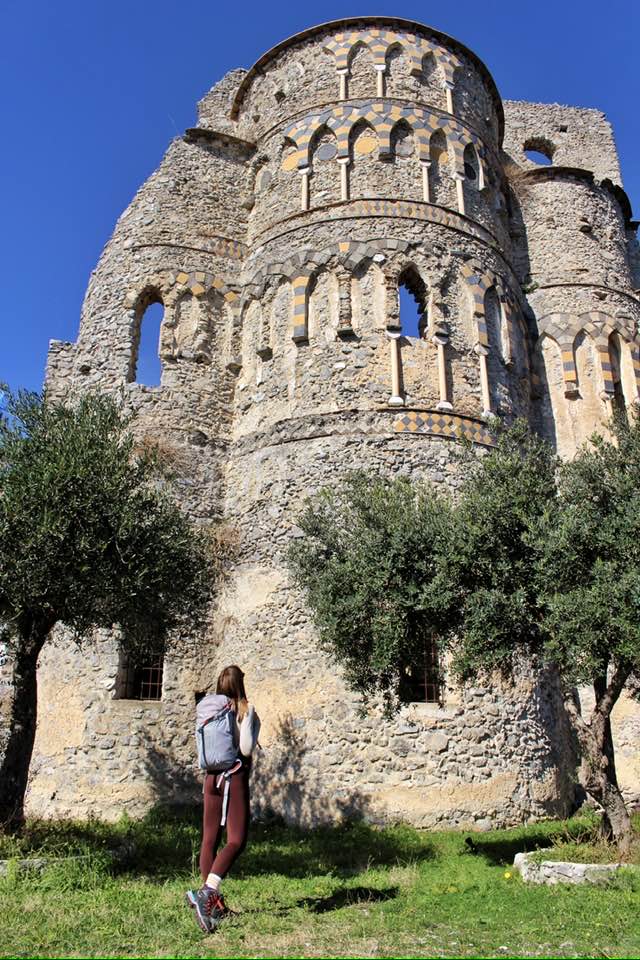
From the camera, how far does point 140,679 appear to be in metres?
16.0

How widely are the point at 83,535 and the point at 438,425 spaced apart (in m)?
8.39

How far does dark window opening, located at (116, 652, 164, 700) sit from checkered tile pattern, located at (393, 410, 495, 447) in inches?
277

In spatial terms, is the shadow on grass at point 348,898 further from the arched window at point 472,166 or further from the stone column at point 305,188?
the arched window at point 472,166

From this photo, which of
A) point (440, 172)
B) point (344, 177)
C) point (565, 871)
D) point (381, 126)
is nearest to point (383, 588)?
point (565, 871)

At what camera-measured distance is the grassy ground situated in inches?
248

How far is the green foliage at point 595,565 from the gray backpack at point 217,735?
4606mm

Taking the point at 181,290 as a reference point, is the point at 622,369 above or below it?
below

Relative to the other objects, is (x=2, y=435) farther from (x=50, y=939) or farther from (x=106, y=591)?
(x=50, y=939)

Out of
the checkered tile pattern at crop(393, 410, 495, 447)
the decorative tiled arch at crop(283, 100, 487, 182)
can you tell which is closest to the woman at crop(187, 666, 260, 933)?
the checkered tile pattern at crop(393, 410, 495, 447)

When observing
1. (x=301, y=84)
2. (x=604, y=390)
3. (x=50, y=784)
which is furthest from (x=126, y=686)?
(x=301, y=84)

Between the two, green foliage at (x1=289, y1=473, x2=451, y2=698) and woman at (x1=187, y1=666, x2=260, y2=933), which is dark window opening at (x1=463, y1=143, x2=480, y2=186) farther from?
woman at (x1=187, y1=666, x2=260, y2=933)

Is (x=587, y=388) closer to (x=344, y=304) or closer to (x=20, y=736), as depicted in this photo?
(x=344, y=304)

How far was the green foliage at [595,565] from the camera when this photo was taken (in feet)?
30.4

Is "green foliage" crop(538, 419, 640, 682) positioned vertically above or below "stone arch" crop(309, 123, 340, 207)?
below
